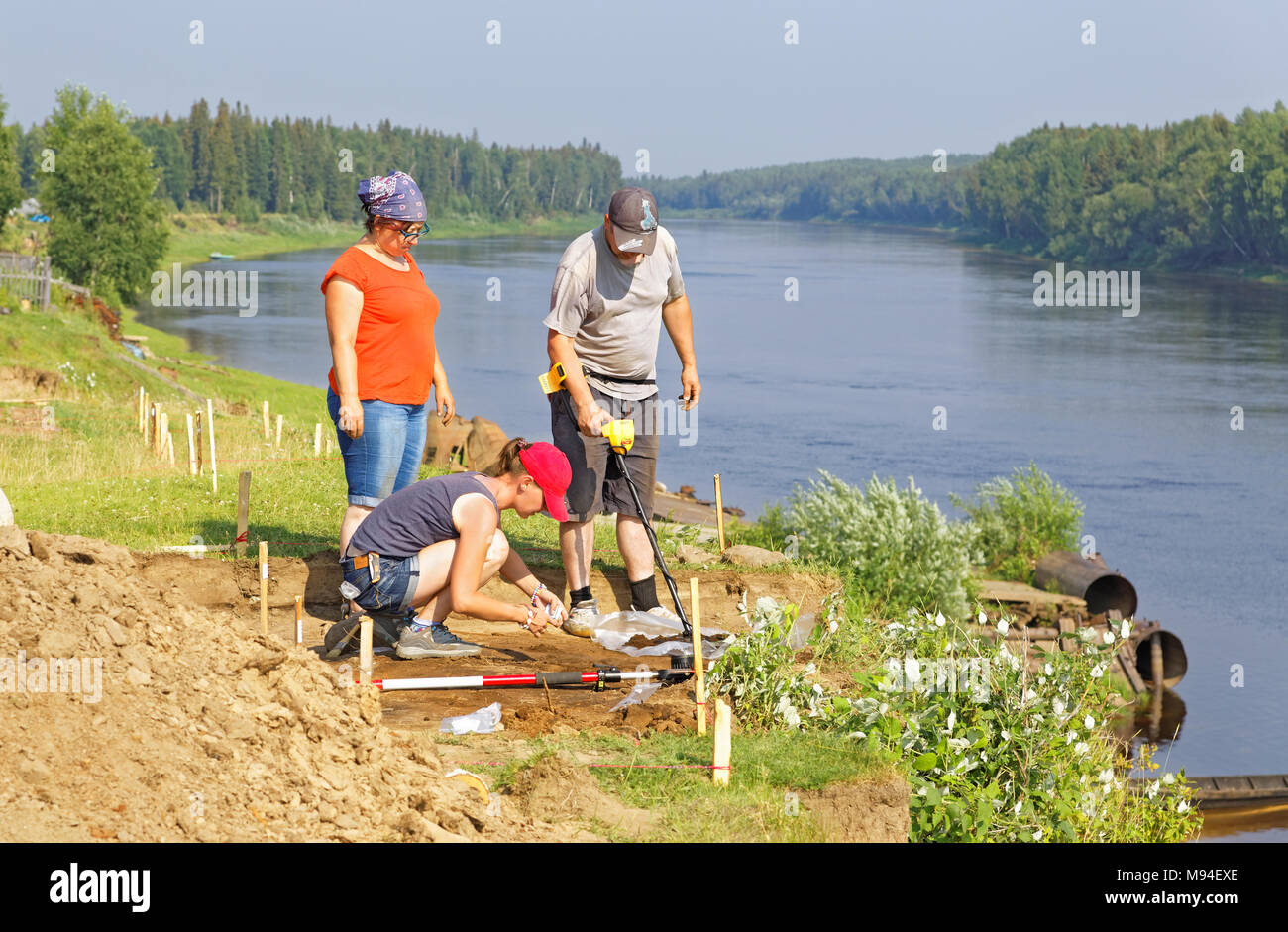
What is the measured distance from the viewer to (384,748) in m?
4.45

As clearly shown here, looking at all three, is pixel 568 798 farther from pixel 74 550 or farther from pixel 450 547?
pixel 74 550

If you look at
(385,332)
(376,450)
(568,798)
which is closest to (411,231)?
(385,332)

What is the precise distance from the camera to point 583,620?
22.7 feet

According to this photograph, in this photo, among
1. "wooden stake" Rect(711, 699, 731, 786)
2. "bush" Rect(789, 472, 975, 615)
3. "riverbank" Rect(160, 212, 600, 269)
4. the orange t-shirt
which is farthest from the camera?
"riverbank" Rect(160, 212, 600, 269)

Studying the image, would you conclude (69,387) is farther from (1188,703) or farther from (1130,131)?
(1130,131)

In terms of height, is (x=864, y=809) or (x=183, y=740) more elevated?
(x=183, y=740)

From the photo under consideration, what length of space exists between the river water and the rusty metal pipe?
152 centimetres

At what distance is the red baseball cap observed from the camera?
5.91 metres

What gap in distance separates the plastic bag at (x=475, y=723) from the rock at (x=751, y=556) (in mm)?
3683

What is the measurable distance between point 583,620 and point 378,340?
1.80 meters

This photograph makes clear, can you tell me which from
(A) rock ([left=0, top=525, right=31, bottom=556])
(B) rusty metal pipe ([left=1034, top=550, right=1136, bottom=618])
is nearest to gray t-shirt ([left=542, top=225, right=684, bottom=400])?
(A) rock ([left=0, top=525, right=31, bottom=556])

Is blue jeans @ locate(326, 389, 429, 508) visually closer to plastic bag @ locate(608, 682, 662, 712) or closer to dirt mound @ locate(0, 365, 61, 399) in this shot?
plastic bag @ locate(608, 682, 662, 712)

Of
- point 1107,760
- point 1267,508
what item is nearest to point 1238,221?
point 1267,508
